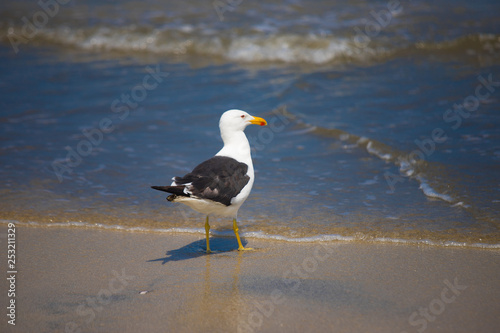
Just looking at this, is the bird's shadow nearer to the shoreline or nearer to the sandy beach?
the sandy beach

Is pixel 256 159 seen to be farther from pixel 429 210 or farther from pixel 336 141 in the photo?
pixel 429 210

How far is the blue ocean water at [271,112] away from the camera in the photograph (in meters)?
6.05

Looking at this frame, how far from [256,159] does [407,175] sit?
2.22 meters

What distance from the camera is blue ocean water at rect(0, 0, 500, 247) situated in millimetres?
6051

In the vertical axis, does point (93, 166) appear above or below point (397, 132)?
below

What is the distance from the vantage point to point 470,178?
6574mm

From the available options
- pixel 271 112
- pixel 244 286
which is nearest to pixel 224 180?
pixel 244 286

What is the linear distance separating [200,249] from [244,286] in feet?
3.52

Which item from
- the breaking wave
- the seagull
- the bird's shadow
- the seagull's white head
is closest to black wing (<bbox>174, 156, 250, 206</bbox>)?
the seagull

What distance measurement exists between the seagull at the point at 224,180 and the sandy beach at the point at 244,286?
0.53 m

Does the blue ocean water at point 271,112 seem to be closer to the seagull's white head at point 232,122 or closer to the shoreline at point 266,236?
the shoreline at point 266,236

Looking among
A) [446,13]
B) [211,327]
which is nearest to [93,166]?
[211,327]

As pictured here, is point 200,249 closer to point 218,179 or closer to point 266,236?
point 266,236

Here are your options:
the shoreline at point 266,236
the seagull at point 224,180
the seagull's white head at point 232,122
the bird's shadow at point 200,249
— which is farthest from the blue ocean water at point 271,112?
the seagull's white head at point 232,122
